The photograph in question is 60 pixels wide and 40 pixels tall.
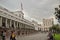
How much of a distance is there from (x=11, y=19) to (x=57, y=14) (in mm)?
31633

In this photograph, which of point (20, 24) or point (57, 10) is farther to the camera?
point (20, 24)

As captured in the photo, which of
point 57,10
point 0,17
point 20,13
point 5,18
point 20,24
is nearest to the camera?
point 57,10

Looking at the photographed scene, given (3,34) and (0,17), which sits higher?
(0,17)

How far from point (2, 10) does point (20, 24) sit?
14291 mm

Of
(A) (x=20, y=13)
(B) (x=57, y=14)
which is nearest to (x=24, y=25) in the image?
(A) (x=20, y=13)

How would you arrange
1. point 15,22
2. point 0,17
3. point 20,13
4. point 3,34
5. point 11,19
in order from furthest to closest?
point 20,13
point 15,22
point 11,19
point 0,17
point 3,34

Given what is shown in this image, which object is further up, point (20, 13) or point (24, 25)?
point (20, 13)

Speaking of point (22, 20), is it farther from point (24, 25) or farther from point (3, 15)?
point (3, 15)

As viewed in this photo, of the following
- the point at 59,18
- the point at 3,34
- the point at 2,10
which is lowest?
the point at 3,34

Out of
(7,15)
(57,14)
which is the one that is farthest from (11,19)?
(57,14)

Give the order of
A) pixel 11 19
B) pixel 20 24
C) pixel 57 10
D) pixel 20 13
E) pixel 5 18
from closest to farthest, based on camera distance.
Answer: pixel 57 10 < pixel 5 18 < pixel 11 19 < pixel 20 24 < pixel 20 13

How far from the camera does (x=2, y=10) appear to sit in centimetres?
5147

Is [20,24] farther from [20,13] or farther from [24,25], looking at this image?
[20,13]

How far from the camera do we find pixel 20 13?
7200 cm
